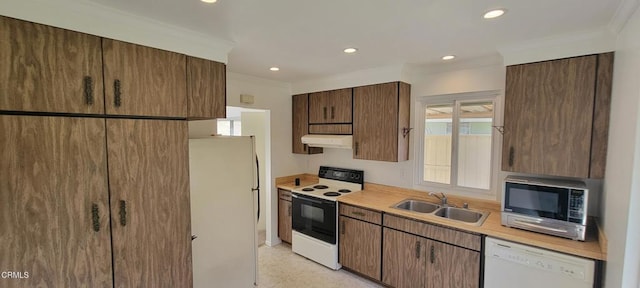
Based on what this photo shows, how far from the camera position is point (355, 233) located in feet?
9.93

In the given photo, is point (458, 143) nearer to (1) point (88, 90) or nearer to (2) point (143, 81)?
(2) point (143, 81)

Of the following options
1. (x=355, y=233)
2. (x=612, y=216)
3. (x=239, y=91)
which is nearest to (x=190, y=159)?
(x=239, y=91)

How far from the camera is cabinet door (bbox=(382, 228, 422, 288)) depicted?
2.56m

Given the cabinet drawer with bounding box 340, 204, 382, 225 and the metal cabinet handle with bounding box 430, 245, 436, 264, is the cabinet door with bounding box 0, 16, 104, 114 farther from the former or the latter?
the metal cabinet handle with bounding box 430, 245, 436, 264

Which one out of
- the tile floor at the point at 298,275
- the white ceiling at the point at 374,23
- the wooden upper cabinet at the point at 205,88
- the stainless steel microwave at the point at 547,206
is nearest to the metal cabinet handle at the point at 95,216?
the wooden upper cabinet at the point at 205,88

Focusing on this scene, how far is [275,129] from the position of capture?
3.88 m

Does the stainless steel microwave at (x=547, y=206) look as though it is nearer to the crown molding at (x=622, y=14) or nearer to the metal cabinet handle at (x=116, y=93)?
the crown molding at (x=622, y=14)

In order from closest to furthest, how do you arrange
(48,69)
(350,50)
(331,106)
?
1. (48,69)
2. (350,50)
3. (331,106)

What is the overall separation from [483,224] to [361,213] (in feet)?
3.73

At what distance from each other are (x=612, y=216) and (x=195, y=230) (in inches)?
111

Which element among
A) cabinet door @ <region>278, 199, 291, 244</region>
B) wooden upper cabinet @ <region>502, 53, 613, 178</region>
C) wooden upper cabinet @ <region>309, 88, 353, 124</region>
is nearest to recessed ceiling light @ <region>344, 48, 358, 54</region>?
wooden upper cabinet @ <region>309, 88, 353, 124</region>

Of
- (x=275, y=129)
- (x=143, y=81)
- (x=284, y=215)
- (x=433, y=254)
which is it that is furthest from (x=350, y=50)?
(x=284, y=215)

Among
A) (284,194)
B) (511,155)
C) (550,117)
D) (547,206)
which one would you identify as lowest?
(284,194)

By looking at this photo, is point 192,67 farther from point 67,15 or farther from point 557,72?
point 557,72
